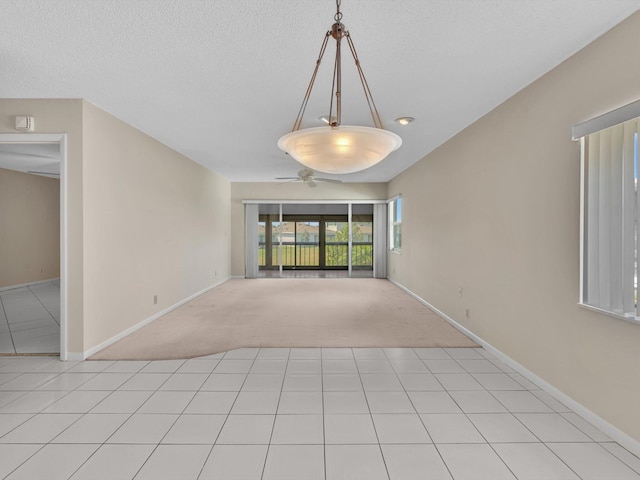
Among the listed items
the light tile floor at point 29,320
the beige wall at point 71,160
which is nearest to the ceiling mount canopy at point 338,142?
the beige wall at point 71,160

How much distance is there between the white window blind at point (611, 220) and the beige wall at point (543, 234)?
4.0 inches

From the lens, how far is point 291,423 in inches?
82.0

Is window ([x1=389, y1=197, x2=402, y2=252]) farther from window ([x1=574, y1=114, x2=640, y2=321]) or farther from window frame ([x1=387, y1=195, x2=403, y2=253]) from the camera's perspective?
window ([x1=574, y1=114, x2=640, y2=321])

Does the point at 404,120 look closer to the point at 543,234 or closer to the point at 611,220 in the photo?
the point at 543,234

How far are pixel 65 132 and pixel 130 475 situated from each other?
293cm

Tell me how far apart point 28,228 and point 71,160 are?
5.55 m

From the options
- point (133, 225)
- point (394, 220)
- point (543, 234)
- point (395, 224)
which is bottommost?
point (543, 234)

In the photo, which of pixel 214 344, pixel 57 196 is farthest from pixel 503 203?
pixel 57 196

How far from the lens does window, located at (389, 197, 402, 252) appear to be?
7.32 meters

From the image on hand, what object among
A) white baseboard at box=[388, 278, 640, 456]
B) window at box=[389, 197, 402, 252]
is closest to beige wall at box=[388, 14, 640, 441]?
white baseboard at box=[388, 278, 640, 456]

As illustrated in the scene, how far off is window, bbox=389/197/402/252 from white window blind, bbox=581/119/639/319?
16.5ft

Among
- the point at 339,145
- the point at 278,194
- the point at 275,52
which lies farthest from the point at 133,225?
the point at 278,194

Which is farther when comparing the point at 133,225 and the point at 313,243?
the point at 313,243

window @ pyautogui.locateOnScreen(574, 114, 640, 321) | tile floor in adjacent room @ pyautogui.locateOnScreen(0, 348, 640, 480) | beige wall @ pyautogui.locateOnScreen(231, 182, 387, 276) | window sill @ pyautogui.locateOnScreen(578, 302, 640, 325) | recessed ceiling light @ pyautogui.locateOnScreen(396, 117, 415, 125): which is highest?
recessed ceiling light @ pyautogui.locateOnScreen(396, 117, 415, 125)
